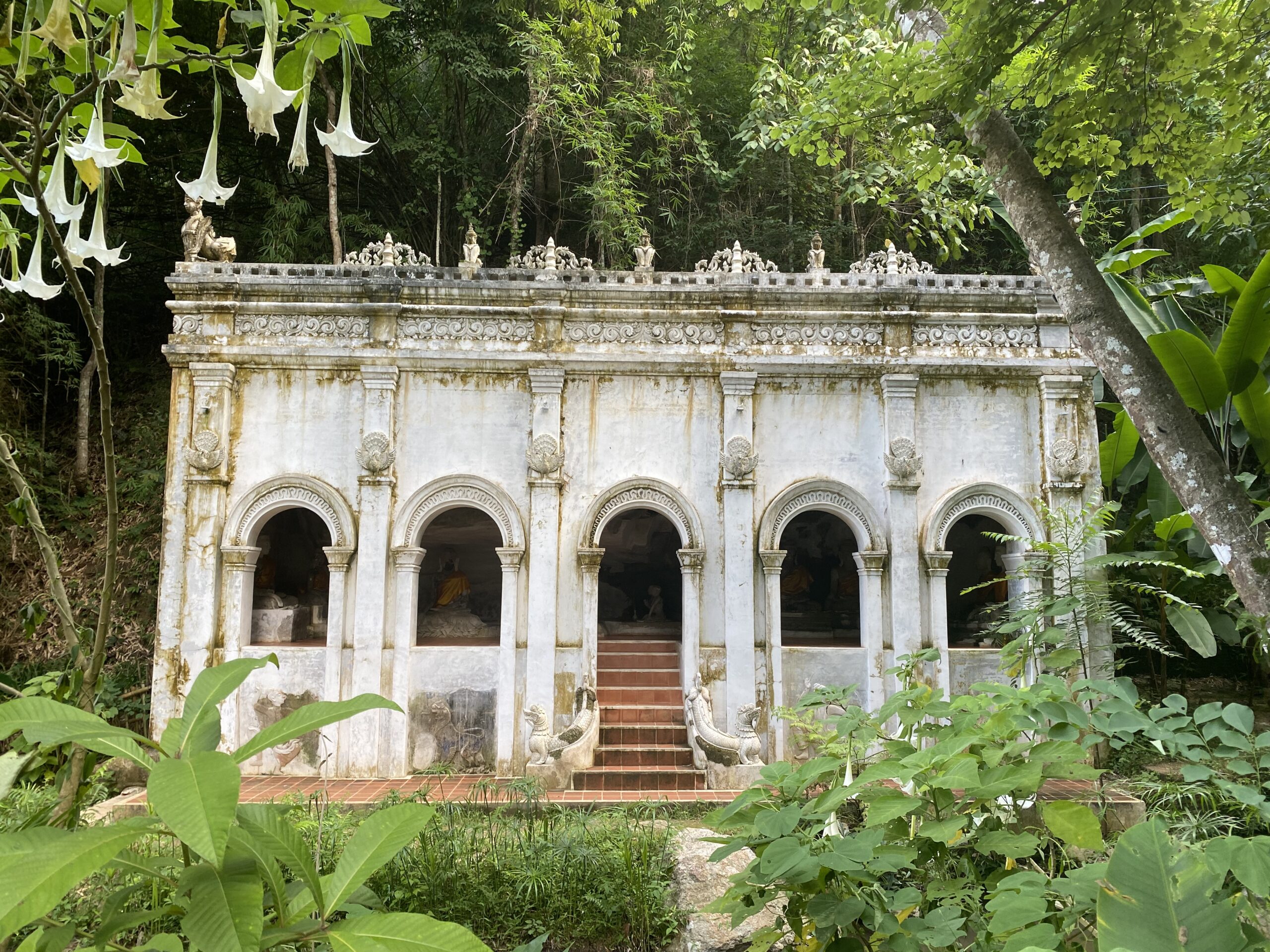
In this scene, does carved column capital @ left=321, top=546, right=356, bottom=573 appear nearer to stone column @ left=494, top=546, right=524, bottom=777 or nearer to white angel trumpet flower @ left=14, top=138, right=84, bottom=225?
stone column @ left=494, top=546, right=524, bottom=777

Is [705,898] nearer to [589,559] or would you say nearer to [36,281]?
[36,281]

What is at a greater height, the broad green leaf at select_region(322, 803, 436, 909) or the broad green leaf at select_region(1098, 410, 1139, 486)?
the broad green leaf at select_region(1098, 410, 1139, 486)

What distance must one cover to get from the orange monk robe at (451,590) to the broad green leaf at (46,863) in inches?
380

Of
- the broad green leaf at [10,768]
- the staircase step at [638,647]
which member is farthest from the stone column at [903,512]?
the broad green leaf at [10,768]

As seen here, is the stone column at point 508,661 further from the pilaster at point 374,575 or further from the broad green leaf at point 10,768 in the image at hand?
the broad green leaf at point 10,768

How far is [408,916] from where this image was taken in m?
1.55

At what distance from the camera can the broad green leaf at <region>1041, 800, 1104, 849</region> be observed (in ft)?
7.29

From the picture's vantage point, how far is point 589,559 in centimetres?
880

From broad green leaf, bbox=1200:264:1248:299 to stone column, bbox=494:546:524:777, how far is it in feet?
26.3

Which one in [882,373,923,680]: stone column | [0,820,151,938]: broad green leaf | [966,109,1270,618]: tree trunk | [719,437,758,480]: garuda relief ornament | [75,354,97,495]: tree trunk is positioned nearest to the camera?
[0,820,151,938]: broad green leaf

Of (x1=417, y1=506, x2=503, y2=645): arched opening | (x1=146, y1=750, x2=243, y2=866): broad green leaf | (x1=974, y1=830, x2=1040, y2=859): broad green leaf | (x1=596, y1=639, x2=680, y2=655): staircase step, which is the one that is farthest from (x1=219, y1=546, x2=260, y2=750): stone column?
(x1=974, y1=830, x2=1040, y2=859): broad green leaf

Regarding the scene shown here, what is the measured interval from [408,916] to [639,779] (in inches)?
264

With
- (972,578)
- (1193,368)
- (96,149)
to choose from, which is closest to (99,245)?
(96,149)

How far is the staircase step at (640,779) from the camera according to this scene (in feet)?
25.5
